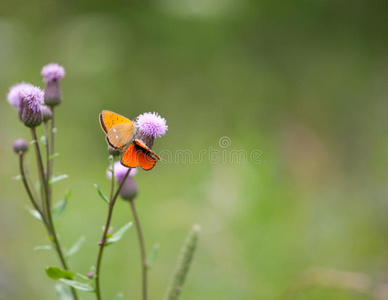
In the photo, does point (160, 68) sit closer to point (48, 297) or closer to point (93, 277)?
point (48, 297)

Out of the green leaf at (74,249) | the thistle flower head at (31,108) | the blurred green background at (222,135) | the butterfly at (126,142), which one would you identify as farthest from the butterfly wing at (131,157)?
the blurred green background at (222,135)

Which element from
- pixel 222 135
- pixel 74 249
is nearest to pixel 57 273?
pixel 74 249

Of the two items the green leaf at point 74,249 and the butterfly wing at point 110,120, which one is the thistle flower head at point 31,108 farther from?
the green leaf at point 74,249

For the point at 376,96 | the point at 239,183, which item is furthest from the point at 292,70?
the point at 239,183

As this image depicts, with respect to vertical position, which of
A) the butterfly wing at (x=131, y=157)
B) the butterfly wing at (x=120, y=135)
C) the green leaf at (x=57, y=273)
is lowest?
the green leaf at (x=57, y=273)
